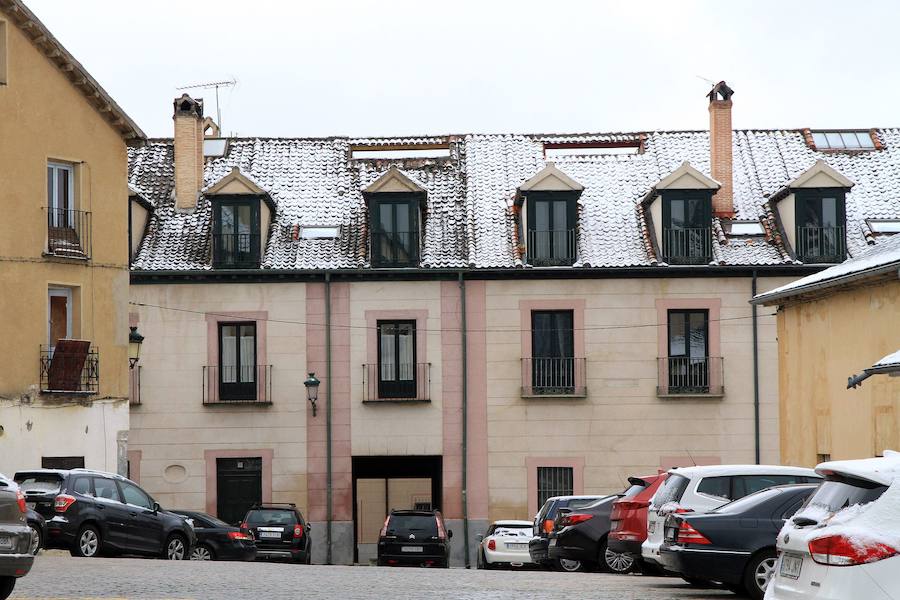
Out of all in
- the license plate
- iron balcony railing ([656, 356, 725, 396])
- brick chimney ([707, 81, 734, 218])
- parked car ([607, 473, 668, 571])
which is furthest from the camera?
brick chimney ([707, 81, 734, 218])

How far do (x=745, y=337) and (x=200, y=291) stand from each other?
1342cm

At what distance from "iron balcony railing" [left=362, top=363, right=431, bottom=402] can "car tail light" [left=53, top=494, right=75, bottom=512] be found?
13.1 meters

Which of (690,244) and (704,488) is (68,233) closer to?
(690,244)

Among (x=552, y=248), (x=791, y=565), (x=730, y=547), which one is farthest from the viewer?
(x=552, y=248)

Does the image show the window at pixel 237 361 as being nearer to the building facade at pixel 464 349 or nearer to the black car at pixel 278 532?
the building facade at pixel 464 349


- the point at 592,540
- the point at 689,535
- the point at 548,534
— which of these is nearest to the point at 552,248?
the point at 548,534

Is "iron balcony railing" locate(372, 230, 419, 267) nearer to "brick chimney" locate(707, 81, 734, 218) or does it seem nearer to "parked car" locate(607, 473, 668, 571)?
"brick chimney" locate(707, 81, 734, 218)

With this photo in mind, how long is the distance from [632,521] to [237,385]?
17.6 metres

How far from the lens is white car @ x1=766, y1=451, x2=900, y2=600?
9242 millimetres

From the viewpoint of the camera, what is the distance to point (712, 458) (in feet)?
117

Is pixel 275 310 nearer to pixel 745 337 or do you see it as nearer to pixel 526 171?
pixel 526 171

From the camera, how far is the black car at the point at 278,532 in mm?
30422

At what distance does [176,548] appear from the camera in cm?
2553

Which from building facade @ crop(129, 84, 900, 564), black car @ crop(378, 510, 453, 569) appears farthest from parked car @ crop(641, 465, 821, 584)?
building facade @ crop(129, 84, 900, 564)
